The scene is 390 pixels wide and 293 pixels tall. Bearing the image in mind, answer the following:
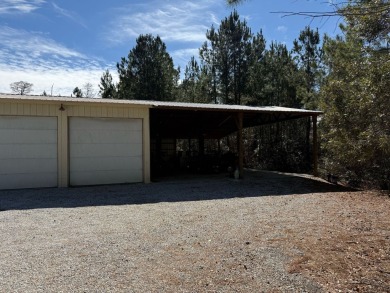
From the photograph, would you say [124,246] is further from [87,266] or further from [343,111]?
[343,111]

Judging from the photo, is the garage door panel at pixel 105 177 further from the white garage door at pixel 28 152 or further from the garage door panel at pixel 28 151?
the garage door panel at pixel 28 151

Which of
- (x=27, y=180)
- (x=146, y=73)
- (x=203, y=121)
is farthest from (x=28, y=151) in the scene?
(x=146, y=73)

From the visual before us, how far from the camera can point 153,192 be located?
9.80 metres

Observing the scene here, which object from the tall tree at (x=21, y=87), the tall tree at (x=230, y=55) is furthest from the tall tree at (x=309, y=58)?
the tall tree at (x=21, y=87)

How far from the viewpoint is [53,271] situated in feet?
12.0

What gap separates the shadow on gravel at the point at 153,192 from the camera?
325 inches

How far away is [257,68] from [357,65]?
11.9 metres

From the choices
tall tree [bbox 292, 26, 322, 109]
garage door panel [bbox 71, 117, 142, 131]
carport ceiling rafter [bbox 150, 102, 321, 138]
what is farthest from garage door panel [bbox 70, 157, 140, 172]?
tall tree [bbox 292, 26, 322, 109]

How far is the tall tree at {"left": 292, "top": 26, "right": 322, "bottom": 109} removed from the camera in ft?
62.2

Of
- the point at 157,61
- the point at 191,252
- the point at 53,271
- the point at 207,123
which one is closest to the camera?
the point at 53,271

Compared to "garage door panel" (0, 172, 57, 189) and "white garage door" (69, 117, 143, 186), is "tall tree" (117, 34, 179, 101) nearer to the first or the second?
"white garage door" (69, 117, 143, 186)

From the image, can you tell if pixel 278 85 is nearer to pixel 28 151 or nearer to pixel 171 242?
pixel 28 151

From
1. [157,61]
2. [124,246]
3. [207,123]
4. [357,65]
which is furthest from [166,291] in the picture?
[157,61]

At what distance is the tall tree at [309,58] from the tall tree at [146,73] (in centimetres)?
875
